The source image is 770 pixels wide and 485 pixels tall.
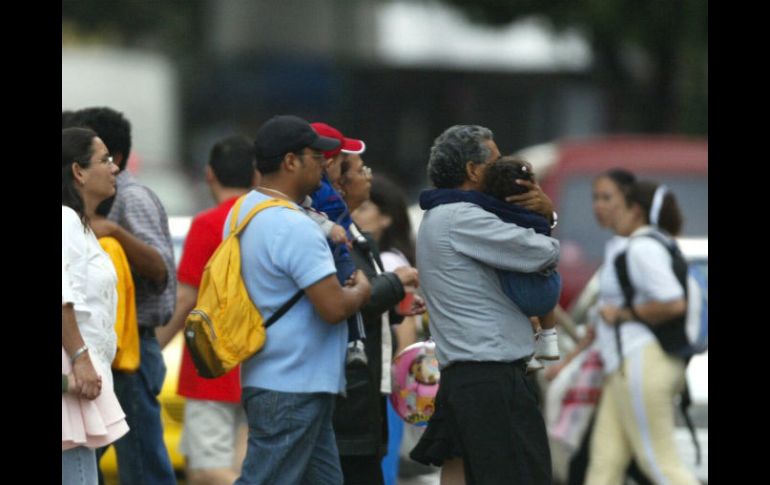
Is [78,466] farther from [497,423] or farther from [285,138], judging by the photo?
[497,423]

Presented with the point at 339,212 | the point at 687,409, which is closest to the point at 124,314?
the point at 339,212

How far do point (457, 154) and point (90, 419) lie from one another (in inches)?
62.1

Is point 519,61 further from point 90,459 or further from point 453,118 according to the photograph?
point 90,459

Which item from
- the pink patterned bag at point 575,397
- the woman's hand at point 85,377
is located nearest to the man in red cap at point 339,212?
the woman's hand at point 85,377

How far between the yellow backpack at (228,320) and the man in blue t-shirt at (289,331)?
30 mm

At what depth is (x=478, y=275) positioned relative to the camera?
19.6ft

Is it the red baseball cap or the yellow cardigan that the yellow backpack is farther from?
the yellow cardigan

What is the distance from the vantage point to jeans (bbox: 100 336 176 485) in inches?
271

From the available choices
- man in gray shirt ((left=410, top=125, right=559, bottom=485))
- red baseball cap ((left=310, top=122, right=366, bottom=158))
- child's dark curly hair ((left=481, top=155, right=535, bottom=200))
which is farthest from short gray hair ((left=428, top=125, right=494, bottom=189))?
red baseball cap ((left=310, top=122, right=366, bottom=158))

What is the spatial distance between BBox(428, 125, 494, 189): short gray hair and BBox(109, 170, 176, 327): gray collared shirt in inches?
56.4

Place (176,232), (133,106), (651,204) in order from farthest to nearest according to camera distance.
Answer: (133,106) → (176,232) → (651,204)

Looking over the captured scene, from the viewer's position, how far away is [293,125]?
5.88 meters

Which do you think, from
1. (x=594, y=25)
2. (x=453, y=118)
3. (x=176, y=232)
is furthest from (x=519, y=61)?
(x=176, y=232)
